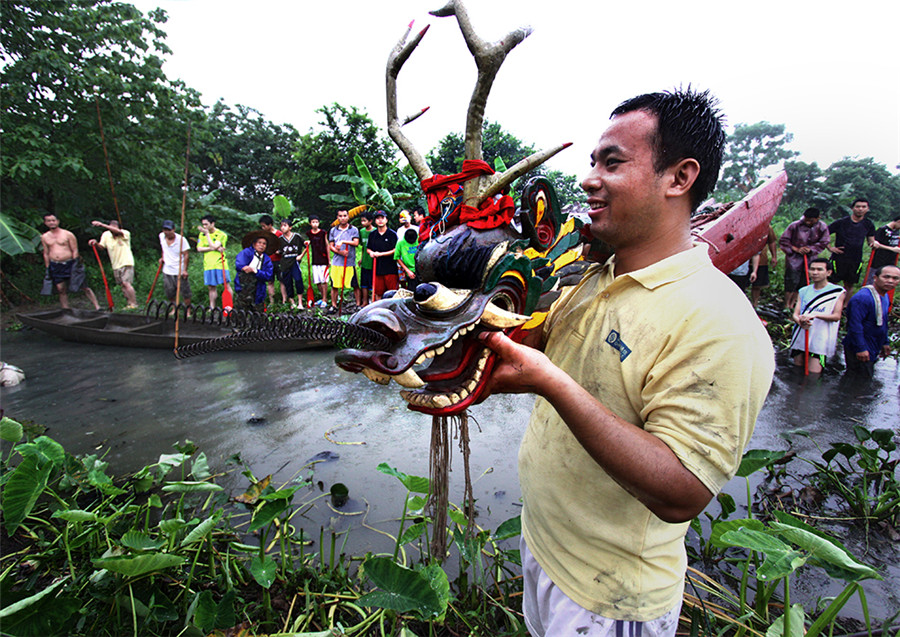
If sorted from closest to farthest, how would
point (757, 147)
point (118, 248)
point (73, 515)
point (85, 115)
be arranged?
point (73, 515), point (118, 248), point (85, 115), point (757, 147)

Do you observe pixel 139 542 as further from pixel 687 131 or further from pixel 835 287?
pixel 835 287

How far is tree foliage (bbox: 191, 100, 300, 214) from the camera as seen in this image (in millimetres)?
28906

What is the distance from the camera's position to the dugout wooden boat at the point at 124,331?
6477mm

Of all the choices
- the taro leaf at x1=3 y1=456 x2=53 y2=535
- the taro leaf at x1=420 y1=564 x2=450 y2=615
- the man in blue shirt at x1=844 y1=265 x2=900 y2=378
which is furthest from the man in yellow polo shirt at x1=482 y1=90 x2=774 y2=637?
the man in blue shirt at x1=844 y1=265 x2=900 y2=378

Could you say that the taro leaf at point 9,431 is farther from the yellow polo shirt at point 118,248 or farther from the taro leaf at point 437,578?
the yellow polo shirt at point 118,248

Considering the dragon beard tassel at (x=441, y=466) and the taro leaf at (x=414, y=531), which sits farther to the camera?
the taro leaf at (x=414, y=531)

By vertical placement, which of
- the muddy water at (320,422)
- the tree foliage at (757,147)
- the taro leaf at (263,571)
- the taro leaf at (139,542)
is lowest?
the muddy water at (320,422)

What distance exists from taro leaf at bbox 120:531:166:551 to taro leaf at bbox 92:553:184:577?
26 cm

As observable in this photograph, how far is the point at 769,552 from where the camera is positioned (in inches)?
50.1

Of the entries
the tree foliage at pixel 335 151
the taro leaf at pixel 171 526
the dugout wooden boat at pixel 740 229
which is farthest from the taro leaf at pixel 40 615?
the tree foliage at pixel 335 151

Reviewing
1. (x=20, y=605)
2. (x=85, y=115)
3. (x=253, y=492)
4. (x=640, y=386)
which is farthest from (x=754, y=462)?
(x=85, y=115)

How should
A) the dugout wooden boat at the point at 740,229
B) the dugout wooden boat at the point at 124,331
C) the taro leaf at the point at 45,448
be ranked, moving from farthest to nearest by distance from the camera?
the dugout wooden boat at the point at 124,331
the dugout wooden boat at the point at 740,229
the taro leaf at the point at 45,448

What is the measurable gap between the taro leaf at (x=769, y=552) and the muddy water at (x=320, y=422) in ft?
4.14

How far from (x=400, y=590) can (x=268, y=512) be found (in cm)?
75
